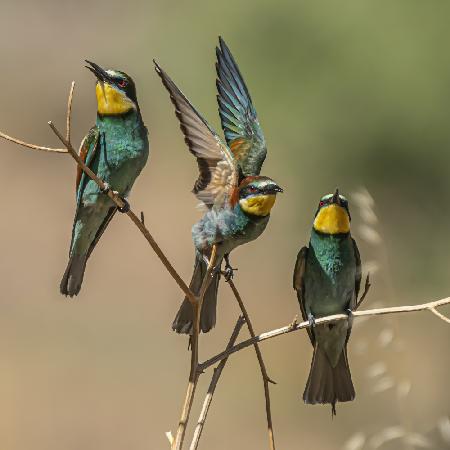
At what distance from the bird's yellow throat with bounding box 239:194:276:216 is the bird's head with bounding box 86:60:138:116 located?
45 centimetres

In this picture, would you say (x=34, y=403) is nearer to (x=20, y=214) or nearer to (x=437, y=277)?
(x=437, y=277)

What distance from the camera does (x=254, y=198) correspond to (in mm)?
2111

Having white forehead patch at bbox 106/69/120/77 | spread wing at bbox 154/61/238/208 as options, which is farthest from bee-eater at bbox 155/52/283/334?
white forehead patch at bbox 106/69/120/77

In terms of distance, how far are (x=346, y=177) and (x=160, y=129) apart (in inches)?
145

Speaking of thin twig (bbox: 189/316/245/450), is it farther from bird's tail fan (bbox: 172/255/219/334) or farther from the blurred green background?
the blurred green background

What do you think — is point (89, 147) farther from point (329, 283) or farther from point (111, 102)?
point (329, 283)

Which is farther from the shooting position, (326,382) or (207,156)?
(326,382)

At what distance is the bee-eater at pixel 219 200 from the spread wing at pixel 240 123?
0.38 meters

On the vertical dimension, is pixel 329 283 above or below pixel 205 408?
above

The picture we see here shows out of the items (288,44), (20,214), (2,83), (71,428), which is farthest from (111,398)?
(2,83)

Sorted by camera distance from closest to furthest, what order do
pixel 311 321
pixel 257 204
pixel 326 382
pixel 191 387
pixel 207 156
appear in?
1. pixel 191 387
2. pixel 311 321
3. pixel 207 156
4. pixel 257 204
5. pixel 326 382

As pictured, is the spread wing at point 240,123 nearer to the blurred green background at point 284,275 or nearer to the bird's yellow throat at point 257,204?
the bird's yellow throat at point 257,204

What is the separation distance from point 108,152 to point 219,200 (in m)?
0.39

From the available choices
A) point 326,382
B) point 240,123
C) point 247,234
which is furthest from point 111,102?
point 326,382
